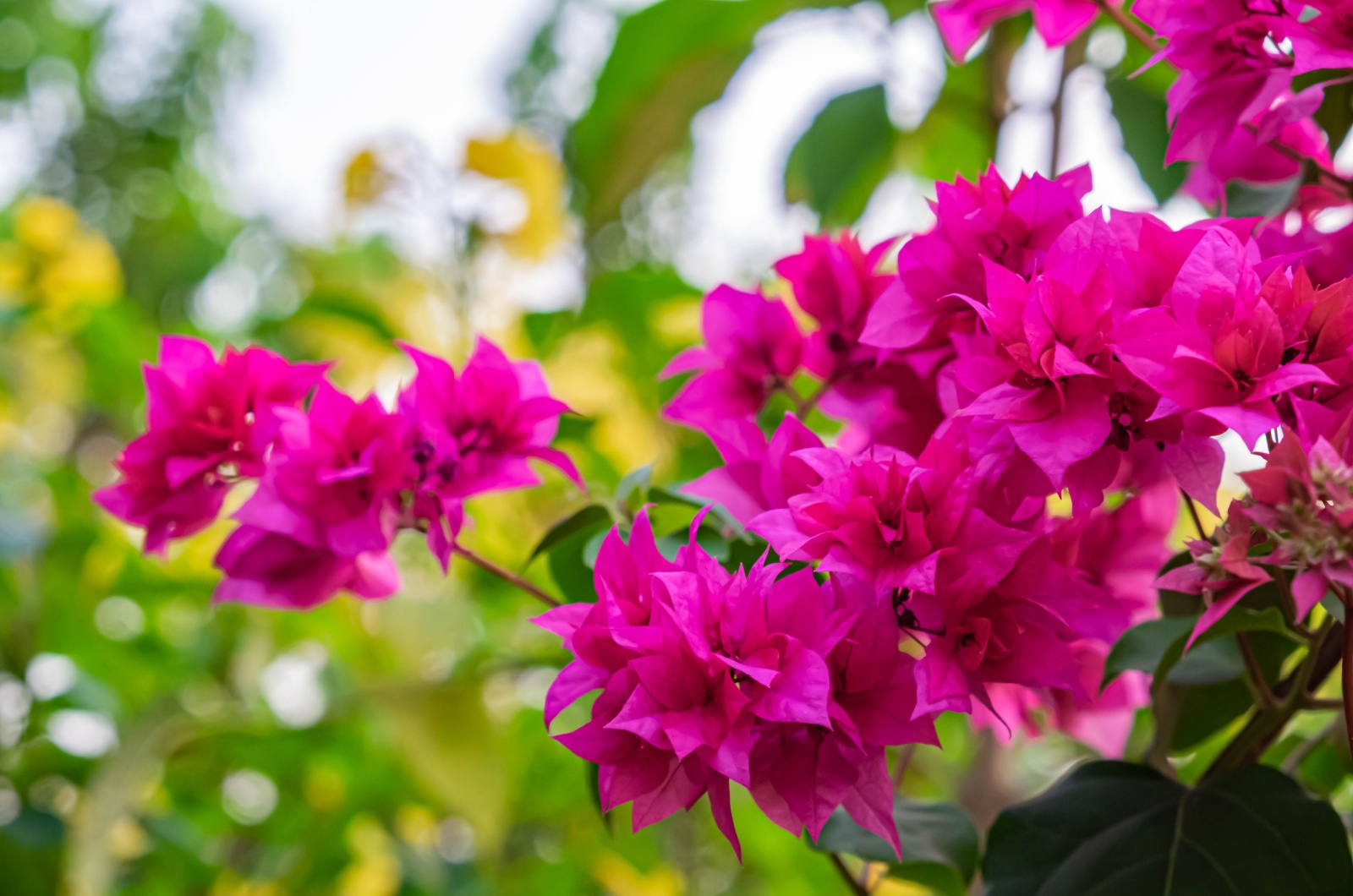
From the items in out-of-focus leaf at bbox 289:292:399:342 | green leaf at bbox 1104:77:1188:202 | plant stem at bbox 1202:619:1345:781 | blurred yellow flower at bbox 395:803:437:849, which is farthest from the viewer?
blurred yellow flower at bbox 395:803:437:849

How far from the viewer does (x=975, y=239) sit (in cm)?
31

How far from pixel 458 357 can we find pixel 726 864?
0.66 metres

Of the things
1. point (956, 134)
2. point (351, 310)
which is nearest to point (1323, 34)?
point (956, 134)

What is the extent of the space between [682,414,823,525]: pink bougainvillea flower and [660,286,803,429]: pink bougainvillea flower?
0.18 feet

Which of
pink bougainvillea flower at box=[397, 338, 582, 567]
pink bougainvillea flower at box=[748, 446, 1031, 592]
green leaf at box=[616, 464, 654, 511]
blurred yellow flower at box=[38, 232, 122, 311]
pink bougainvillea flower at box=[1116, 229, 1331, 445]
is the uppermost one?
pink bougainvillea flower at box=[1116, 229, 1331, 445]

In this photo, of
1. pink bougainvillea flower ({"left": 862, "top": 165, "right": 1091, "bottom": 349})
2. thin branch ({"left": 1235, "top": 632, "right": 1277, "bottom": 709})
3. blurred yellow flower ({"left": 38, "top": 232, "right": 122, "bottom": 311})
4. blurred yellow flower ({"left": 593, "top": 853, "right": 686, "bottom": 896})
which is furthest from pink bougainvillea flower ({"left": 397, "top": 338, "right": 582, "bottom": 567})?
blurred yellow flower ({"left": 38, "top": 232, "right": 122, "bottom": 311})

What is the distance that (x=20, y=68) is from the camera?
4.97m

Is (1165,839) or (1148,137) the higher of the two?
(1148,137)

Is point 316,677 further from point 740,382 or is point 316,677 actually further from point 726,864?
point 740,382

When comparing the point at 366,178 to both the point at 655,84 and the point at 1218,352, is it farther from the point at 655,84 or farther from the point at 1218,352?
the point at 1218,352

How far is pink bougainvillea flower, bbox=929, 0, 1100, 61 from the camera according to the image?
387 millimetres

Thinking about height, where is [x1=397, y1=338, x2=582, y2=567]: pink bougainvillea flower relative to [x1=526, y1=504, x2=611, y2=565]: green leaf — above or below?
above

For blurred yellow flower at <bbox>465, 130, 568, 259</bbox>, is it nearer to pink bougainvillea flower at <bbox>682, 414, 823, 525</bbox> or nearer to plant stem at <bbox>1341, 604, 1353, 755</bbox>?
pink bougainvillea flower at <bbox>682, 414, 823, 525</bbox>

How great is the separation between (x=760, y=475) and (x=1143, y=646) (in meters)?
0.14
